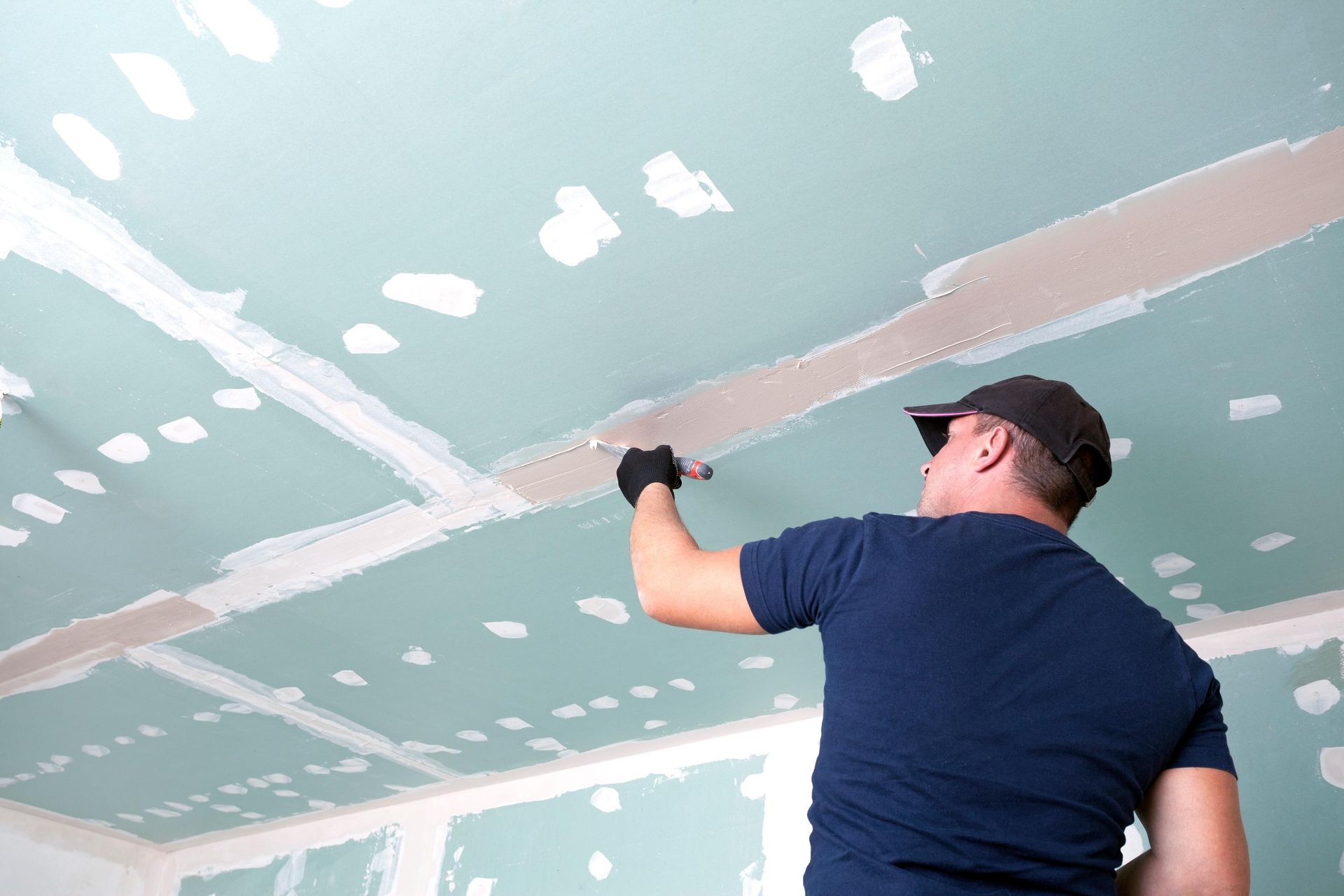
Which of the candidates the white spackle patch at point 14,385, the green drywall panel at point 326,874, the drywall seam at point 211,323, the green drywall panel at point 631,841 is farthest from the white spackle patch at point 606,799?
the white spackle patch at point 14,385

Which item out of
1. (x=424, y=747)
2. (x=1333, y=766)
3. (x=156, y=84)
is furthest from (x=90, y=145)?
(x=1333, y=766)

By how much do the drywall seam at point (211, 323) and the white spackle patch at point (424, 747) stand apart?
5.40 feet

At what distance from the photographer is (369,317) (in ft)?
5.60

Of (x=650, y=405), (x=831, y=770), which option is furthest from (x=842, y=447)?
(x=831, y=770)

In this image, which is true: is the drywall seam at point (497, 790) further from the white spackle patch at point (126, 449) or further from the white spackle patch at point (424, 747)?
the white spackle patch at point (126, 449)

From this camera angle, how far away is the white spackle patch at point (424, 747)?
11.2 feet

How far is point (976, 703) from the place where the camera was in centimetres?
106

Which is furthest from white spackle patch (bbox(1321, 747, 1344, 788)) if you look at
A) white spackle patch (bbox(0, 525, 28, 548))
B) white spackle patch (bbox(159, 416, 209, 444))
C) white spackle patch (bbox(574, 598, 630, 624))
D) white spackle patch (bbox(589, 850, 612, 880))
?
white spackle patch (bbox(0, 525, 28, 548))

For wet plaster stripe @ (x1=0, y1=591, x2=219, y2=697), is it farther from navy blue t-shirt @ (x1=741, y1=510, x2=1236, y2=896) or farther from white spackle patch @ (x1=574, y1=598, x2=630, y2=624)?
navy blue t-shirt @ (x1=741, y1=510, x2=1236, y2=896)

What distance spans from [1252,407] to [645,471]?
3.69ft

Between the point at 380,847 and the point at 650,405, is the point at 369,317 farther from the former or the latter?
the point at 380,847

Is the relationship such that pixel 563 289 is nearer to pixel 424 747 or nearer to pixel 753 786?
pixel 753 786

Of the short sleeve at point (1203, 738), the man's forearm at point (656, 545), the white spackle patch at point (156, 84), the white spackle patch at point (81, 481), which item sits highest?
the white spackle patch at point (156, 84)

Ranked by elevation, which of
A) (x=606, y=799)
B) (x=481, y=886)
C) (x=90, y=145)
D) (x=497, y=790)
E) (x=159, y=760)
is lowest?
(x=481, y=886)
